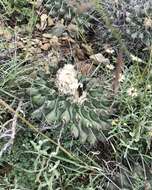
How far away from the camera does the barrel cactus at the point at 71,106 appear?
2.20 m

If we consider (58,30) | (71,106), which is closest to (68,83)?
(71,106)

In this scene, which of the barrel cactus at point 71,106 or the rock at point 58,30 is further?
the rock at point 58,30

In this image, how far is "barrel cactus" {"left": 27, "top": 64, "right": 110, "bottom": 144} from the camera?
2199mm

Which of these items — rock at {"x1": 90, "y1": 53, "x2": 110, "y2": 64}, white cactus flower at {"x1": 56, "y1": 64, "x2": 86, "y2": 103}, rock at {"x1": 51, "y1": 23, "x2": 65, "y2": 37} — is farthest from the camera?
rock at {"x1": 51, "y1": 23, "x2": 65, "y2": 37}

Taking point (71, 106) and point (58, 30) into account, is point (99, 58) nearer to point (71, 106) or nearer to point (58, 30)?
point (58, 30)

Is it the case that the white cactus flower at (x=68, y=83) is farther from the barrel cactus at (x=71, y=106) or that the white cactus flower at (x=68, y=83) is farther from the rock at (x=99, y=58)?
the rock at (x=99, y=58)

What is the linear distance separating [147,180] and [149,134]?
Result: 215 millimetres

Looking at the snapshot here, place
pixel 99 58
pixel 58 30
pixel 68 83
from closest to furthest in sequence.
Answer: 1. pixel 68 83
2. pixel 99 58
3. pixel 58 30

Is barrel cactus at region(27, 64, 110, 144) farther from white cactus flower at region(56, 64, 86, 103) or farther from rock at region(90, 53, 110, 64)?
rock at region(90, 53, 110, 64)

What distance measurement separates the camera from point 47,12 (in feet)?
9.14

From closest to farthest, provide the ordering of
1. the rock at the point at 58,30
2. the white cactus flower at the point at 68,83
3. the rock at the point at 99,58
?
the white cactus flower at the point at 68,83 → the rock at the point at 99,58 → the rock at the point at 58,30

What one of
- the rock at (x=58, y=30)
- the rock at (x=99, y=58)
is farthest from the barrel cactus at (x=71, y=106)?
the rock at (x=58, y=30)

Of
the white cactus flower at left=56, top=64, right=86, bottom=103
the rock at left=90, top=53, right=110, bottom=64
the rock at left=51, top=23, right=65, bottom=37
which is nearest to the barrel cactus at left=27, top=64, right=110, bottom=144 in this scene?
the white cactus flower at left=56, top=64, right=86, bottom=103

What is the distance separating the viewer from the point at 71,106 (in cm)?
222
